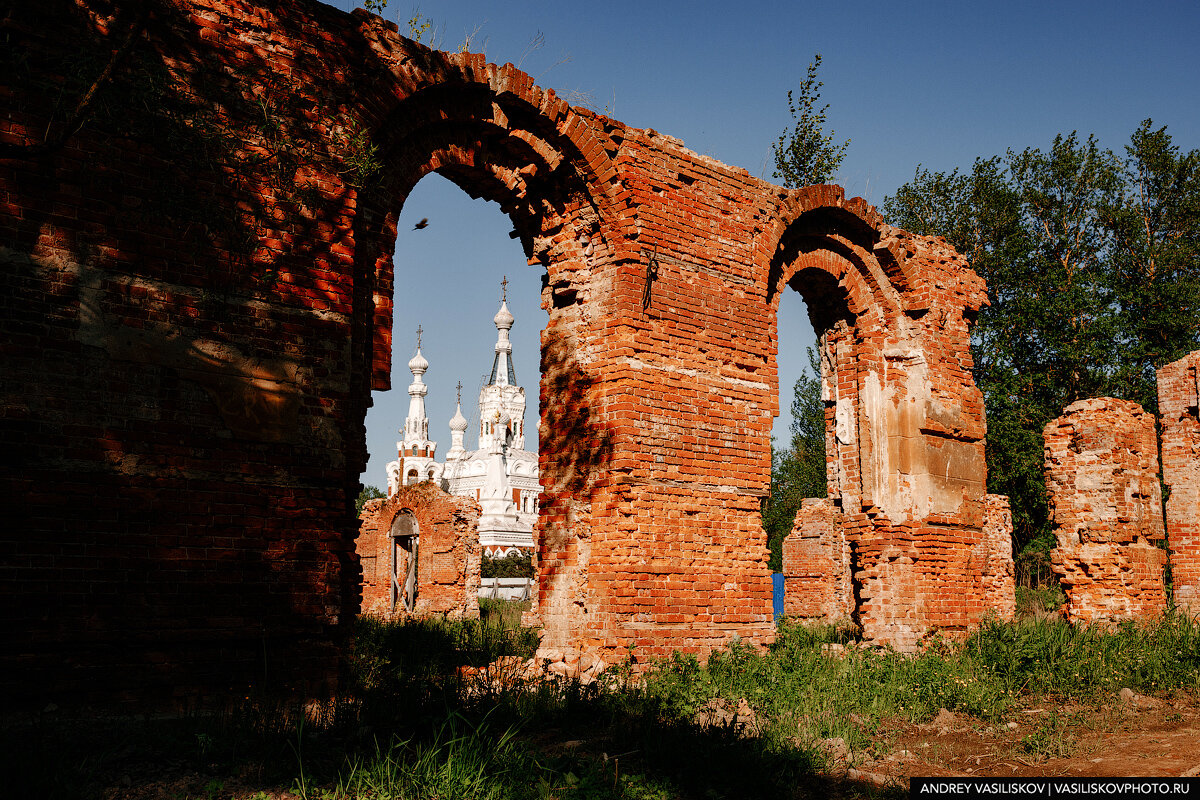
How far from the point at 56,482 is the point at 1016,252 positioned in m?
25.5

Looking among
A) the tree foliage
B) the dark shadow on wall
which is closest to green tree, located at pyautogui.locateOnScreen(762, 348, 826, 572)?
the tree foliage

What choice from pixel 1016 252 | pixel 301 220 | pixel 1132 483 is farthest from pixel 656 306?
pixel 1016 252

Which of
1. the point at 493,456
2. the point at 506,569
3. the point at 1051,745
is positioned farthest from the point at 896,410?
the point at 493,456

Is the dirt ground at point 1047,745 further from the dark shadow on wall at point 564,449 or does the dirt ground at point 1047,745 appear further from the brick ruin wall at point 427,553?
the brick ruin wall at point 427,553

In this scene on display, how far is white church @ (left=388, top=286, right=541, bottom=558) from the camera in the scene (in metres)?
60.5

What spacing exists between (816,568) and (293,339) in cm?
1522

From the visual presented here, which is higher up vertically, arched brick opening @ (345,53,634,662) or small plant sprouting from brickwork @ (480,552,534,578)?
arched brick opening @ (345,53,634,662)

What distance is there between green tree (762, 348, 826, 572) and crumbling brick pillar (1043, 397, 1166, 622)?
1986 cm

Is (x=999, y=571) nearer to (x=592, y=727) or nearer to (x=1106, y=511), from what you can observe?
(x=1106, y=511)

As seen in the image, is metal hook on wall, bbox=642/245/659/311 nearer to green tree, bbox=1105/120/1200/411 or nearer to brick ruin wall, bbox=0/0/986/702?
brick ruin wall, bbox=0/0/986/702

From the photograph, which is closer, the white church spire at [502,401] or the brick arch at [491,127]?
the brick arch at [491,127]

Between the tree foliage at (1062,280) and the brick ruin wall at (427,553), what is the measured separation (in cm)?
1395

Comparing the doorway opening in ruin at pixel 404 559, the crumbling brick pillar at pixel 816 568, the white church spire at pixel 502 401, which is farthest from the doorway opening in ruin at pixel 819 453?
the white church spire at pixel 502 401

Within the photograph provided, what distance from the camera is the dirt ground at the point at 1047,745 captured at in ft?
20.7
